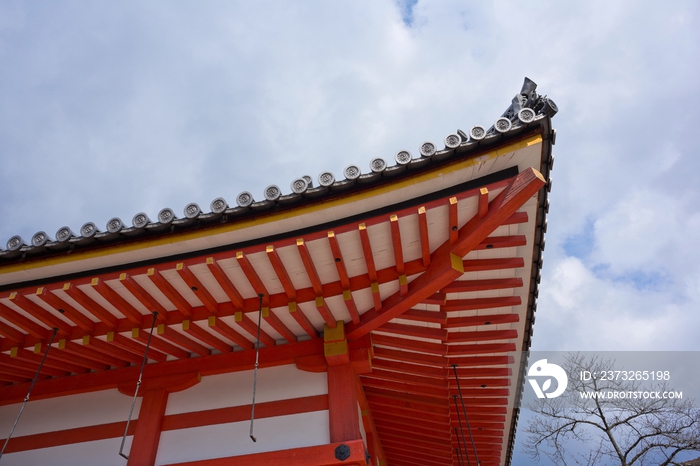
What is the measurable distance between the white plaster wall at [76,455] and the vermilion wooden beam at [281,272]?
155 inches

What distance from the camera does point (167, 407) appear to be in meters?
7.61

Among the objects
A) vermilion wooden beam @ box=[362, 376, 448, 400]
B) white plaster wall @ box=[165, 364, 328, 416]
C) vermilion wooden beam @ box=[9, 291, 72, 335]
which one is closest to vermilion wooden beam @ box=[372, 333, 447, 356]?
white plaster wall @ box=[165, 364, 328, 416]

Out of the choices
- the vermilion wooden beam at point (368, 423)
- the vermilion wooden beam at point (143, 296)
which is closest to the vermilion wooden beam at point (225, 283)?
the vermilion wooden beam at point (143, 296)

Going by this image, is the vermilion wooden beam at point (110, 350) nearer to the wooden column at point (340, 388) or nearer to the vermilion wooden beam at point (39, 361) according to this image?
the vermilion wooden beam at point (39, 361)

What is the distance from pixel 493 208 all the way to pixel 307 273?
273 centimetres

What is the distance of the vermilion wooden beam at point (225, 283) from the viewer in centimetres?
591

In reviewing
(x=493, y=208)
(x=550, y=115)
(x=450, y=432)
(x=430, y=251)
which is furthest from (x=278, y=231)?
(x=450, y=432)

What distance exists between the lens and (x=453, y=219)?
5648 millimetres

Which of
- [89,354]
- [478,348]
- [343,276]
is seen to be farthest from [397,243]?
[89,354]

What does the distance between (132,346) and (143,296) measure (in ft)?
4.79

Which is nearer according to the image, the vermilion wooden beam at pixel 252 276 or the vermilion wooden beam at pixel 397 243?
the vermilion wooden beam at pixel 397 243

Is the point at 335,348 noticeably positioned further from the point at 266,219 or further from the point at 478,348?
the point at 478,348

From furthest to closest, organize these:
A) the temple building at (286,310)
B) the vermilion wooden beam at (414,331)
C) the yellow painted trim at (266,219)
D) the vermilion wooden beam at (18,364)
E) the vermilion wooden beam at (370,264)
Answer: the vermilion wooden beam at (414,331) < the vermilion wooden beam at (18,364) < the vermilion wooden beam at (370,264) < the temple building at (286,310) < the yellow painted trim at (266,219)

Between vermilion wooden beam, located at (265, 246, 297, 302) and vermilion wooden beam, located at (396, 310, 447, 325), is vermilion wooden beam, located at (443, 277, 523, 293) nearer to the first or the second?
vermilion wooden beam, located at (396, 310, 447, 325)
